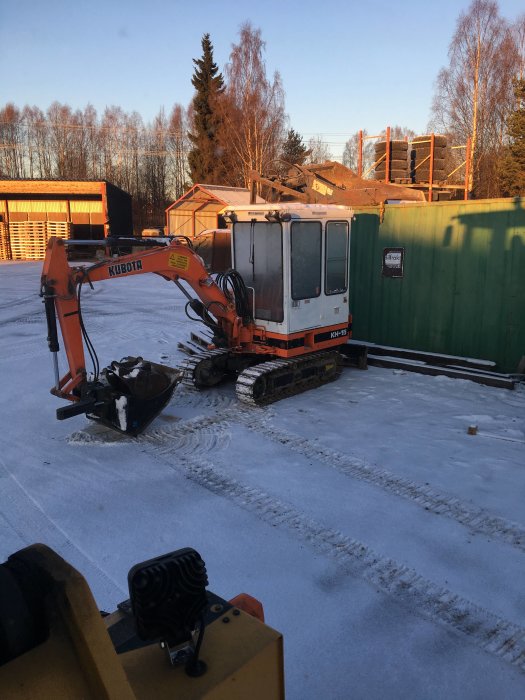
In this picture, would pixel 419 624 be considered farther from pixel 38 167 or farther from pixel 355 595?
pixel 38 167

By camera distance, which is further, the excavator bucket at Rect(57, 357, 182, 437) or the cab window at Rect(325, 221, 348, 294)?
the cab window at Rect(325, 221, 348, 294)

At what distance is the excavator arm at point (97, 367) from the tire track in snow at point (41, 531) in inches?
36.9

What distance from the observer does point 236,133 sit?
117 ft

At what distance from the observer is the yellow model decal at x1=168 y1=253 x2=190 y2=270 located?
7.57 m

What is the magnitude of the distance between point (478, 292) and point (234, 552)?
6601mm

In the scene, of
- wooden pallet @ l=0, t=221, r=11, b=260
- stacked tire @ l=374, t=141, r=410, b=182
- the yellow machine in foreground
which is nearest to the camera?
the yellow machine in foreground

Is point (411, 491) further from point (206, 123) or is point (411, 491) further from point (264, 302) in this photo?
point (206, 123)

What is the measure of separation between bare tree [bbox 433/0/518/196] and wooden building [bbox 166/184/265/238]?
1370 centimetres

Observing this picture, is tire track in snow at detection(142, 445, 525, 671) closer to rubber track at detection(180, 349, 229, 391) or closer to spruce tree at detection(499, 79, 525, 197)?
rubber track at detection(180, 349, 229, 391)

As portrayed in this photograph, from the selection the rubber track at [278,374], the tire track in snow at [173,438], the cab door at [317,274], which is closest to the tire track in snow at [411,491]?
the tire track in snow at [173,438]

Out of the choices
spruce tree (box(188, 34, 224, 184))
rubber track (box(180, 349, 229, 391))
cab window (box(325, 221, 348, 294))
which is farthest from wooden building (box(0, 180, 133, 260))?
cab window (box(325, 221, 348, 294))

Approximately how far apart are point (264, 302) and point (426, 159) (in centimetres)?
1022

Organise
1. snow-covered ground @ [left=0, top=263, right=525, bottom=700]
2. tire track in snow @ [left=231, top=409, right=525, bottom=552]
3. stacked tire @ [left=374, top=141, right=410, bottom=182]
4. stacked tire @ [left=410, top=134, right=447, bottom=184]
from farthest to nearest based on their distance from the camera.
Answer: stacked tire @ [left=374, top=141, right=410, bottom=182] < stacked tire @ [left=410, top=134, right=447, bottom=184] < tire track in snow @ [left=231, top=409, right=525, bottom=552] < snow-covered ground @ [left=0, top=263, right=525, bottom=700]

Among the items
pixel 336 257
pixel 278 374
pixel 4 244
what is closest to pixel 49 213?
pixel 4 244
